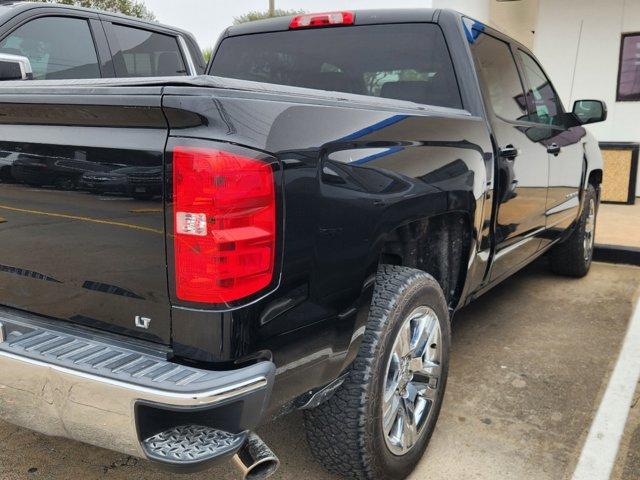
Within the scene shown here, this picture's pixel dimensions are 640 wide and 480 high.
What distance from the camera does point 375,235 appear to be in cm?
198

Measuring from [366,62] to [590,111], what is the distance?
2144mm

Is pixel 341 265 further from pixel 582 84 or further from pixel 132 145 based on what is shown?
pixel 582 84

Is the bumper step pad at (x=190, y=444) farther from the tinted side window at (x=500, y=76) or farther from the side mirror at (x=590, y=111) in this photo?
the side mirror at (x=590, y=111)

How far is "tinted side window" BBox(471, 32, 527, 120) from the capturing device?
3.14 meters

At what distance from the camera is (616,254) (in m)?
5.76

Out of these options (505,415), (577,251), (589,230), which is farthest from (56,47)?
(589,230)

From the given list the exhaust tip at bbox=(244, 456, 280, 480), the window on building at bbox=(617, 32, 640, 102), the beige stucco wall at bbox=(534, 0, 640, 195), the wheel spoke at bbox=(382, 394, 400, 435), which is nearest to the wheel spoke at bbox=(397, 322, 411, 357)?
the wheel spoke at bbox=(382, 394, 400, 435)

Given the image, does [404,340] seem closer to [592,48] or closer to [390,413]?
[390,413]

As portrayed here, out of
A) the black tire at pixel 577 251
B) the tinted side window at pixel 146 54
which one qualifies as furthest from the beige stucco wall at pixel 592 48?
the tinted side window at pixel 146 54

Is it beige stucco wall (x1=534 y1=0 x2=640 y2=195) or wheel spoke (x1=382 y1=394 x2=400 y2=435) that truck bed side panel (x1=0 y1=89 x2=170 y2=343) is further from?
beige stucco wall (x1=534 y1=0 x2=640 y2=195)

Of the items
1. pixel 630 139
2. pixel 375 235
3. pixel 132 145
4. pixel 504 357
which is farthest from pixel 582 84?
pixel 132 145

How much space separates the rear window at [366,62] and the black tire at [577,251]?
2.53 m

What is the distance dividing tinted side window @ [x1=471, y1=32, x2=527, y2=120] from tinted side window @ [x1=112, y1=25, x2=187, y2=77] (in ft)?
8.10

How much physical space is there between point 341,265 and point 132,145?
2.25 feet
